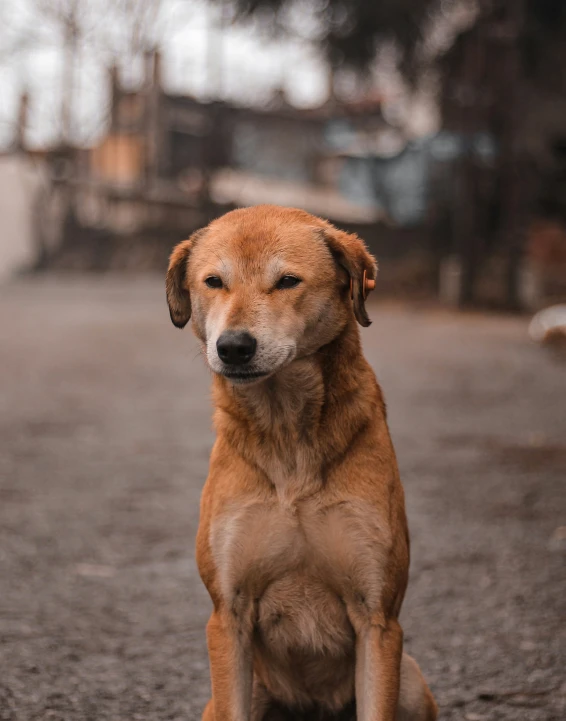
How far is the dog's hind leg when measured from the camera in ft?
9.46

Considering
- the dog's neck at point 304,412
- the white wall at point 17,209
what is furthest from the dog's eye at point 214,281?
the white wall at point 17,209

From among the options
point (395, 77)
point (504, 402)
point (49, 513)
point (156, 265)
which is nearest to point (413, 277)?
point (395, 77)

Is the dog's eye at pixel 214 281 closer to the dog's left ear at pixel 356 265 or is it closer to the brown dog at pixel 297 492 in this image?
the brown dog at pixel 297 492

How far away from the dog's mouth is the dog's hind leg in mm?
911

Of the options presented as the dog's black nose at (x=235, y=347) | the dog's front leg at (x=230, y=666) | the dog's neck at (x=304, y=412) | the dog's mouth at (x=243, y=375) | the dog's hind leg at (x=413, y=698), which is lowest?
the dog's hind leg at (x=413, y=698)

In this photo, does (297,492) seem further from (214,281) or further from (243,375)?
(214,281)

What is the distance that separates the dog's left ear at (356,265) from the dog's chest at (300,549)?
1.79 feet

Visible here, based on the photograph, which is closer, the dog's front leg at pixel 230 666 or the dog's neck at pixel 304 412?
the dog's front leg at pixel 230 666

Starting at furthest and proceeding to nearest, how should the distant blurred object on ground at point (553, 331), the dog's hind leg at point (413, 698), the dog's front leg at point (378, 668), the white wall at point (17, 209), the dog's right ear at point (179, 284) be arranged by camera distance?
1. the white wall at point (17, 209)
2. the distant blurred object on ground at point (553, 331)
3. the dog's right ear at point (179, 284)
4. the dog's hind leg at point (413, 698)
5. the dog's front leg at point (378, 668)

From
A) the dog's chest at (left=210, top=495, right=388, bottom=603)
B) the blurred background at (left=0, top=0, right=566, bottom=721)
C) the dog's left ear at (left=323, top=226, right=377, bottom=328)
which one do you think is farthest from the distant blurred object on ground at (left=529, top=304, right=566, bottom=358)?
the dog's chest at (left=210, top=495, right=388, bottom=603)

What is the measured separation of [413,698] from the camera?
2.89 metres

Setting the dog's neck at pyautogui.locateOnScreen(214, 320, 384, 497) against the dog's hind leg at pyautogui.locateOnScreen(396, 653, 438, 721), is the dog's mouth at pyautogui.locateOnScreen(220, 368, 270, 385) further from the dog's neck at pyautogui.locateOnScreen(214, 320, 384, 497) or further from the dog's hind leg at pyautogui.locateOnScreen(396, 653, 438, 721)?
the dog's hind leg at pyautogui.locateOnScreen(396, 653, 438, 721)

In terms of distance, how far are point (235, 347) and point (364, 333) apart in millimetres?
9844

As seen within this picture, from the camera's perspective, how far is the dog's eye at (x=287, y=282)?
289cm
